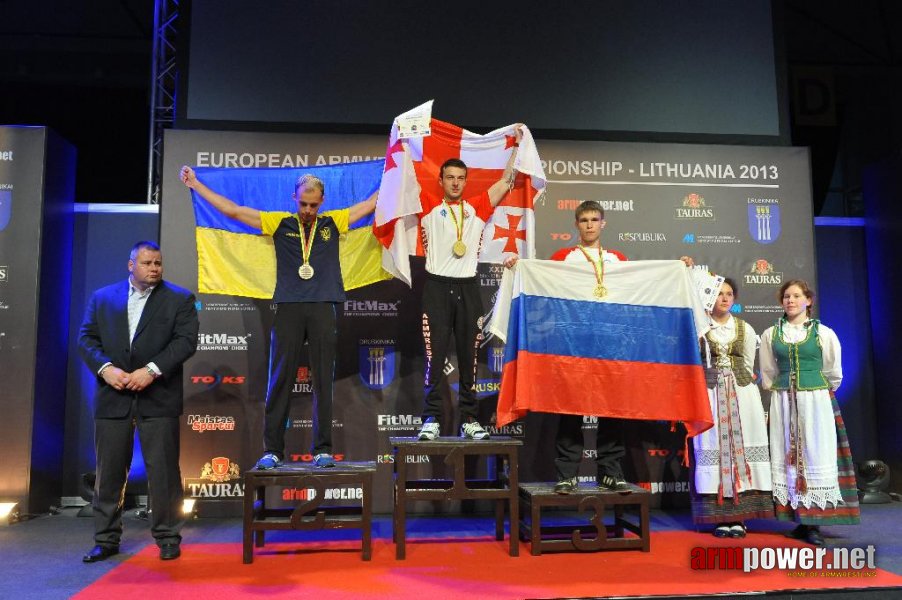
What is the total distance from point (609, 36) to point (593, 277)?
265cm

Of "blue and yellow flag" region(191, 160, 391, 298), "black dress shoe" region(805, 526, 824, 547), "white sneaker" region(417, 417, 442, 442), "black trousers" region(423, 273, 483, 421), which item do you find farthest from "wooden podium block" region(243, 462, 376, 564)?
"black dress shoe" region(805, 526, 824, 547)

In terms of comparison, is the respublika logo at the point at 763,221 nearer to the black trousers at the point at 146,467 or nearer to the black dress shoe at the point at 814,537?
the black dress shoe at the point at 814,537

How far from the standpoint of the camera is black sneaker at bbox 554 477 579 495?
12.3 ft

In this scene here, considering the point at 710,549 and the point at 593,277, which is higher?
the point at 593,277

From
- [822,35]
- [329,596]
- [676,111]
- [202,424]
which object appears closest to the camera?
[329,596]

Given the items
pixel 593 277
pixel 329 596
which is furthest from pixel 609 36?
pixel 329 596

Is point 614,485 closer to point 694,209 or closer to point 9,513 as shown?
point 694,209

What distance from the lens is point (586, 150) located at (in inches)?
208

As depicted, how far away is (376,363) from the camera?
4.97 metres

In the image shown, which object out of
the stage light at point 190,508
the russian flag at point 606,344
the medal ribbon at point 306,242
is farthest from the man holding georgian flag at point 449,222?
the stage light at point 190,508

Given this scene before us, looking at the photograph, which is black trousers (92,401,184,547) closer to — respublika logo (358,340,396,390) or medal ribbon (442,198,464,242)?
respublika logo (358,340,396,390)

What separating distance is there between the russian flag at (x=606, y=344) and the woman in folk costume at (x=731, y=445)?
→ 0.29m

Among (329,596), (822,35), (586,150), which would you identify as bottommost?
(329,596)

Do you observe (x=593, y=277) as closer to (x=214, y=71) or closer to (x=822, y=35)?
(x=214, y=71)
